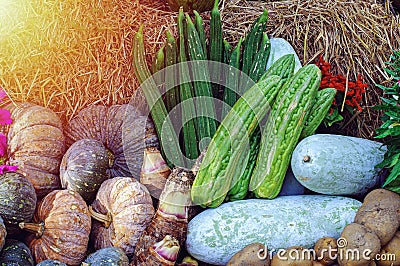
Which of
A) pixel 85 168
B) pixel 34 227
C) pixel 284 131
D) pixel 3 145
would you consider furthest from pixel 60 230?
pixel 284 131

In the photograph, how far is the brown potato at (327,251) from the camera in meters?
2.64

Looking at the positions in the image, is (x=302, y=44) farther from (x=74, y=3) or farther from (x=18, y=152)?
(x=18, y=152)

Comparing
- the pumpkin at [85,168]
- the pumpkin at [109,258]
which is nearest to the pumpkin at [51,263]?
the pumpkin at [109,258]

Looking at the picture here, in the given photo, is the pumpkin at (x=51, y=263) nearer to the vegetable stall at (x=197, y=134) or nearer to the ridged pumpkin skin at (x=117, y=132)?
the vegetable stall at (x=197, y=134)

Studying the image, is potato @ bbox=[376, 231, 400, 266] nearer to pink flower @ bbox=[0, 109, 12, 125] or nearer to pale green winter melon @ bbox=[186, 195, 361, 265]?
pale green winter melon @ bbox=[186, 195, 361, 265]

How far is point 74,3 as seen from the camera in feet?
11.6

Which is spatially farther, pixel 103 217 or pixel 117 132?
pixel 117 132

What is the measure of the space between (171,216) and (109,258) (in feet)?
1.39

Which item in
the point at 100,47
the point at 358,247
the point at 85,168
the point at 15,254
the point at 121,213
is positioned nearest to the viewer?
the point at 358,247

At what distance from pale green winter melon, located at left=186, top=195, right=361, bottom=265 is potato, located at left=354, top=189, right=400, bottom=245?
0.51ft

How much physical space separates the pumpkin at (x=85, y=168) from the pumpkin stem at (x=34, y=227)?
1.12 ft

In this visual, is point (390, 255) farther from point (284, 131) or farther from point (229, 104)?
point (229, 104)

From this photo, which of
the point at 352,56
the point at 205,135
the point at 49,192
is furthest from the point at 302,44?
the point at 49,192

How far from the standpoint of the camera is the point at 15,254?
2.73m
